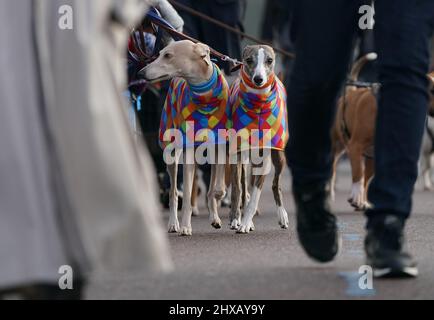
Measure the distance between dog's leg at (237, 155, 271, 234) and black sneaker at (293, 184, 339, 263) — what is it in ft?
7.21

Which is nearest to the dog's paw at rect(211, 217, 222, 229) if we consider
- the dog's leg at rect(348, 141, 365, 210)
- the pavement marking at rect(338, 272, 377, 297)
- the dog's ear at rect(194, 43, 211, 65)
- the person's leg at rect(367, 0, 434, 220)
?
the dog's ear at rect(194, 43, 211, 65)

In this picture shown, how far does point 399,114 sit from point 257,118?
9.40ft

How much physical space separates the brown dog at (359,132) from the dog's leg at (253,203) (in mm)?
1740

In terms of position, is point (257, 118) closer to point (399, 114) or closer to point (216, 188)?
point (216, 188)

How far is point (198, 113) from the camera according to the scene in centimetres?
750

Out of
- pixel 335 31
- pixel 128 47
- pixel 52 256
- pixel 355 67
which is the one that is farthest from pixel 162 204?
pixel 52 256

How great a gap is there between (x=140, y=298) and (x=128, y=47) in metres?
3.87

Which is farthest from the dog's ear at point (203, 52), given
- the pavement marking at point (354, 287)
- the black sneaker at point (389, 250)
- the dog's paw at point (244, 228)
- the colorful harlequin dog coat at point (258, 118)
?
the black sneaker at point (389, 250)

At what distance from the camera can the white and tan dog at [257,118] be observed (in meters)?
7.46

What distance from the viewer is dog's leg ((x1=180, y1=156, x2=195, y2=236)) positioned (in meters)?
7.24

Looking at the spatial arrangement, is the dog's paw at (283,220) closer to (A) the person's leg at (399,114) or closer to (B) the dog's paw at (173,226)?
(B) the dog's paw at (173,226)

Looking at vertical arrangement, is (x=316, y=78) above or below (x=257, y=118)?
above

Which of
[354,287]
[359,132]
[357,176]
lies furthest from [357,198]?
[354,287]

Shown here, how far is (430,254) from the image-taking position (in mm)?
5656
